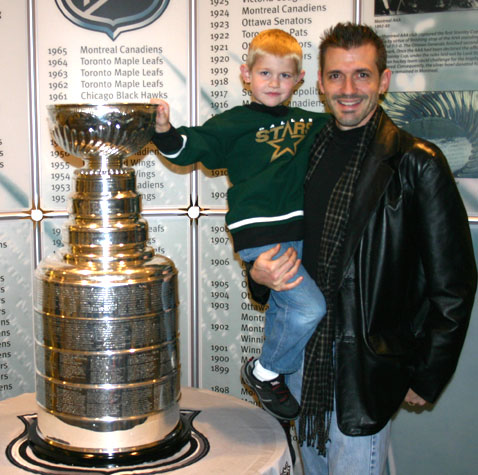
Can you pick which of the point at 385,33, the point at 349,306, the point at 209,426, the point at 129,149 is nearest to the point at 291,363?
the point at 349,306

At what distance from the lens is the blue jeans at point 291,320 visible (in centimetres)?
160

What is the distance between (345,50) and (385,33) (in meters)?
0.73

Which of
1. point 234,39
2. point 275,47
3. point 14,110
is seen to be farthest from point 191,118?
point 275,47

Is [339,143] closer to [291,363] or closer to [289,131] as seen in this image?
[289,131]

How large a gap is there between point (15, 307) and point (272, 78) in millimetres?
1389

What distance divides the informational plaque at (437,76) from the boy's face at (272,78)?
0.66 metres

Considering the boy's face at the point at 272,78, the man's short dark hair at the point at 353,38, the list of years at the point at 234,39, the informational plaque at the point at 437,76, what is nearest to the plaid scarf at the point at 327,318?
the man's short dark hair at the point at 353,38

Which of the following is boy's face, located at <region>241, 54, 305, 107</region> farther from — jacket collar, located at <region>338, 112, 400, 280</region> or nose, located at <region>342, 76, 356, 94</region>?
jacket collar, located at <region>338, 112, 400, 280</region>

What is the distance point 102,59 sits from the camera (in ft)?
7.97

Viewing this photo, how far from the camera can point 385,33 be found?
2.27 metres

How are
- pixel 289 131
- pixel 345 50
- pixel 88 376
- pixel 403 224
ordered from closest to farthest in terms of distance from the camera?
pixel 88 376, pixel 403 224, pixel 345 50, pixel 289 131

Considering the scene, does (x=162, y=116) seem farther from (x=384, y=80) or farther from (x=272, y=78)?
(x=384, y=80)

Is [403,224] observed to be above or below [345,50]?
below

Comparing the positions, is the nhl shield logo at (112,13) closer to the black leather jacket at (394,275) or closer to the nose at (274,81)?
the nose at (274,81)
